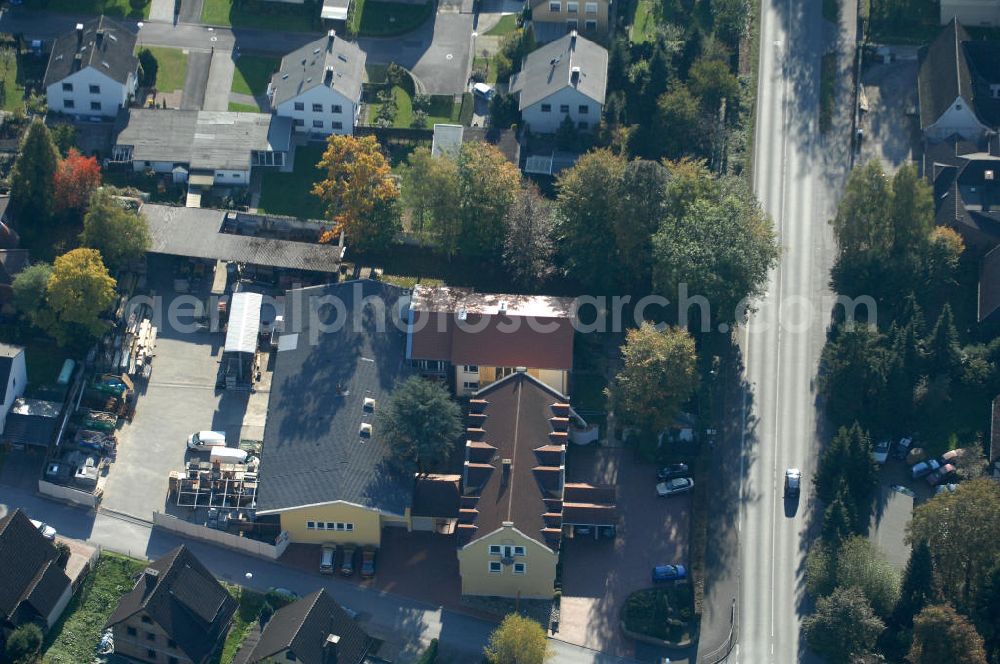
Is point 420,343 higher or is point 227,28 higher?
point 227,28

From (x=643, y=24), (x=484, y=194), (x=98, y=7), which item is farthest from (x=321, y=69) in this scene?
(x=643, y=24)

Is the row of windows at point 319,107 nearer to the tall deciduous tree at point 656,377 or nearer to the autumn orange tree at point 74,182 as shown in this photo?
the autumn orange tree at point 74,182

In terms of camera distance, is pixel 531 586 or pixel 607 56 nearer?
pixel 531 586

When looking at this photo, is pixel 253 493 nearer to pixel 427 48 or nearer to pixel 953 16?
pixel 427 48

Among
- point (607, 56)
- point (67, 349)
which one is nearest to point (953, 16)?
point (607, 56)

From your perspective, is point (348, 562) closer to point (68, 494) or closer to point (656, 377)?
point (68, 494)

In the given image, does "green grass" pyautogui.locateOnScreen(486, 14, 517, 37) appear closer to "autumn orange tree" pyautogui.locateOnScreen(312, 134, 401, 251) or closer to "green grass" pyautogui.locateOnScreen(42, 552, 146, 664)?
"autumn orange tree" pyautogui.locateOnScreen(312, 134, 401, 251)

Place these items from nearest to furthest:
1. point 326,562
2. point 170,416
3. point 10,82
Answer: point 326,562 → point 170,416 → point 10,82
